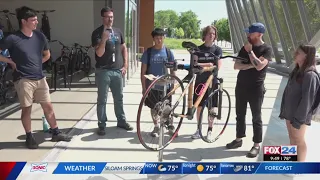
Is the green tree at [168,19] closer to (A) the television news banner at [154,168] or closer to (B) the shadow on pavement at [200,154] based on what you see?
(B) the shadow on pavement at [200,154]

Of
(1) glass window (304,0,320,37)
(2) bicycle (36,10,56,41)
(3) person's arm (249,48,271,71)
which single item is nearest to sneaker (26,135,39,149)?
(3) person's arm (249,48,271,71)

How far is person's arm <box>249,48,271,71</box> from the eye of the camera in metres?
3.54

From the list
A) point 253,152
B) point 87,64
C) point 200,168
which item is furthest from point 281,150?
point 87,64

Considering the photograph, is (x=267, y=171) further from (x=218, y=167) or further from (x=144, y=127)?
(x=144, y=127)

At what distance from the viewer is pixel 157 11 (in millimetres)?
21953

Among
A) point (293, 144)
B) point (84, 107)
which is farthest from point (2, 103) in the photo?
point (293, 144)

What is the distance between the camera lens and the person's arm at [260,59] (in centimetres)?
354

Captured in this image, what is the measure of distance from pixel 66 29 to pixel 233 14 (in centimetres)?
1732

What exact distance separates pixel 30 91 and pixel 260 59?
2.70 meters

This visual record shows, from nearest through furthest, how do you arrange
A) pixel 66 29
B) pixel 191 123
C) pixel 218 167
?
pixel 218 167 → pixel 191 123 → pixel 66 29

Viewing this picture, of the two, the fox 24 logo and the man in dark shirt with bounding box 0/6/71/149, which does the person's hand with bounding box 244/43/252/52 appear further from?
the man in dark shirt with bounding box 0/6/71/149

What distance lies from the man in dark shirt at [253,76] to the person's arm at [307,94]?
1.99 feet

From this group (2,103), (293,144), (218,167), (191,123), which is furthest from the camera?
(2,103)

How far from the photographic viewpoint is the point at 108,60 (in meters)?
4.44
